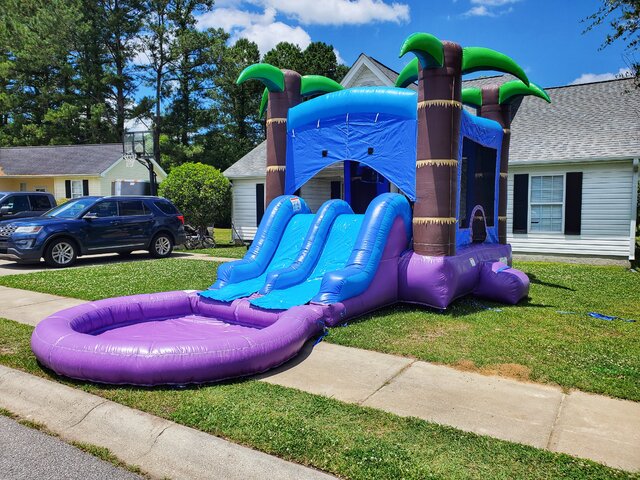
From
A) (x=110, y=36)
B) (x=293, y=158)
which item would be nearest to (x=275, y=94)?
(x=293, y=158)

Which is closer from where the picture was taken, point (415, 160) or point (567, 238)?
point (415, 160)

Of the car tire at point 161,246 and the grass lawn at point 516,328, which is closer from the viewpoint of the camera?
the grass lawn at point 516,328

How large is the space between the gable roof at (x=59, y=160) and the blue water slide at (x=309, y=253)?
25.4 metres

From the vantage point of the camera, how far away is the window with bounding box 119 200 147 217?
13555mm

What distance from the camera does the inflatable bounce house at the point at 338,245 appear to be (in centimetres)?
458

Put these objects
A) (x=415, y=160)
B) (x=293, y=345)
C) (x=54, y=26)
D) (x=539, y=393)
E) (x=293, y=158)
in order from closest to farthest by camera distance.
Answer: (x=539, y=393) < (x=293, y=345) < (x=415, y=160) < (x=293, y=158) < (x=54, y=26)

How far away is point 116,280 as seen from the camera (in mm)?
9930

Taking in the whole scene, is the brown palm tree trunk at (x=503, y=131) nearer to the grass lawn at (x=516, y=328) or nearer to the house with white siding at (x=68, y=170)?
the grass lawn at (x=516, y=328)

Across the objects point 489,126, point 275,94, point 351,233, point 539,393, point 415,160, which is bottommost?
point 539,393

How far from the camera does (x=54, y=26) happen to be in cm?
3550

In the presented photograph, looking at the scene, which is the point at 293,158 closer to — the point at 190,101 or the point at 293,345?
the point at 293,345

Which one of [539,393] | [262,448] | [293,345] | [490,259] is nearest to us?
[262,448]

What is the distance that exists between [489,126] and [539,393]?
263 inches

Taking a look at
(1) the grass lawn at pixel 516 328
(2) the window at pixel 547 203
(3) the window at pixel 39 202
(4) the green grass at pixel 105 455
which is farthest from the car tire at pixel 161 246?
(4) the green grass at pixel 105 455
